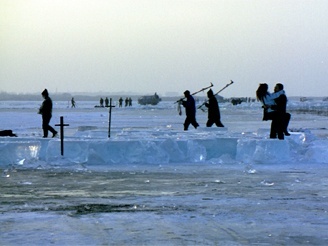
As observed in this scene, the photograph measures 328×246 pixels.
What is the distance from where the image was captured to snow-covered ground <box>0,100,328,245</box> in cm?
841

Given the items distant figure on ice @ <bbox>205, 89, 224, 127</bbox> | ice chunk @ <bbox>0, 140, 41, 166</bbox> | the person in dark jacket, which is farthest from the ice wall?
distant figure on ice @ <bbox>205, 89, 224, 127</bbox>

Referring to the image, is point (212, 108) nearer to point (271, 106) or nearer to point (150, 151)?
point (271, 106)

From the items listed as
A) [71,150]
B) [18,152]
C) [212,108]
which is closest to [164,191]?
[71,150]

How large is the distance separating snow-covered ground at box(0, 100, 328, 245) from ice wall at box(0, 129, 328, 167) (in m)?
0.02

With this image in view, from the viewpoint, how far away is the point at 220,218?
31.1 feet

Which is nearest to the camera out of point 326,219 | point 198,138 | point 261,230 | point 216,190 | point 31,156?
point 261,230

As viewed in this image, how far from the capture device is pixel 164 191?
40.5 feet

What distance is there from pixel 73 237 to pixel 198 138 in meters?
11.0

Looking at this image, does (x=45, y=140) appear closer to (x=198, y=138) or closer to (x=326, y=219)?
(x=198, y=138)

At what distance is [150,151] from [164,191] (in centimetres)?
571

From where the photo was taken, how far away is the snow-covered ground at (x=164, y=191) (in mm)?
8406

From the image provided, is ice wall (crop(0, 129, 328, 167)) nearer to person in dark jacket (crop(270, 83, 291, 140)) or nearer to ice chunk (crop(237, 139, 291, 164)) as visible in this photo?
ice chunk (crop(237, 139, 291, 164))

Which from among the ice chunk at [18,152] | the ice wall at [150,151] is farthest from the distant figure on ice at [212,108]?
the ice chunk at [18,152]

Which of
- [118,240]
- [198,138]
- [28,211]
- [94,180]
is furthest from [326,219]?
[198,138]
